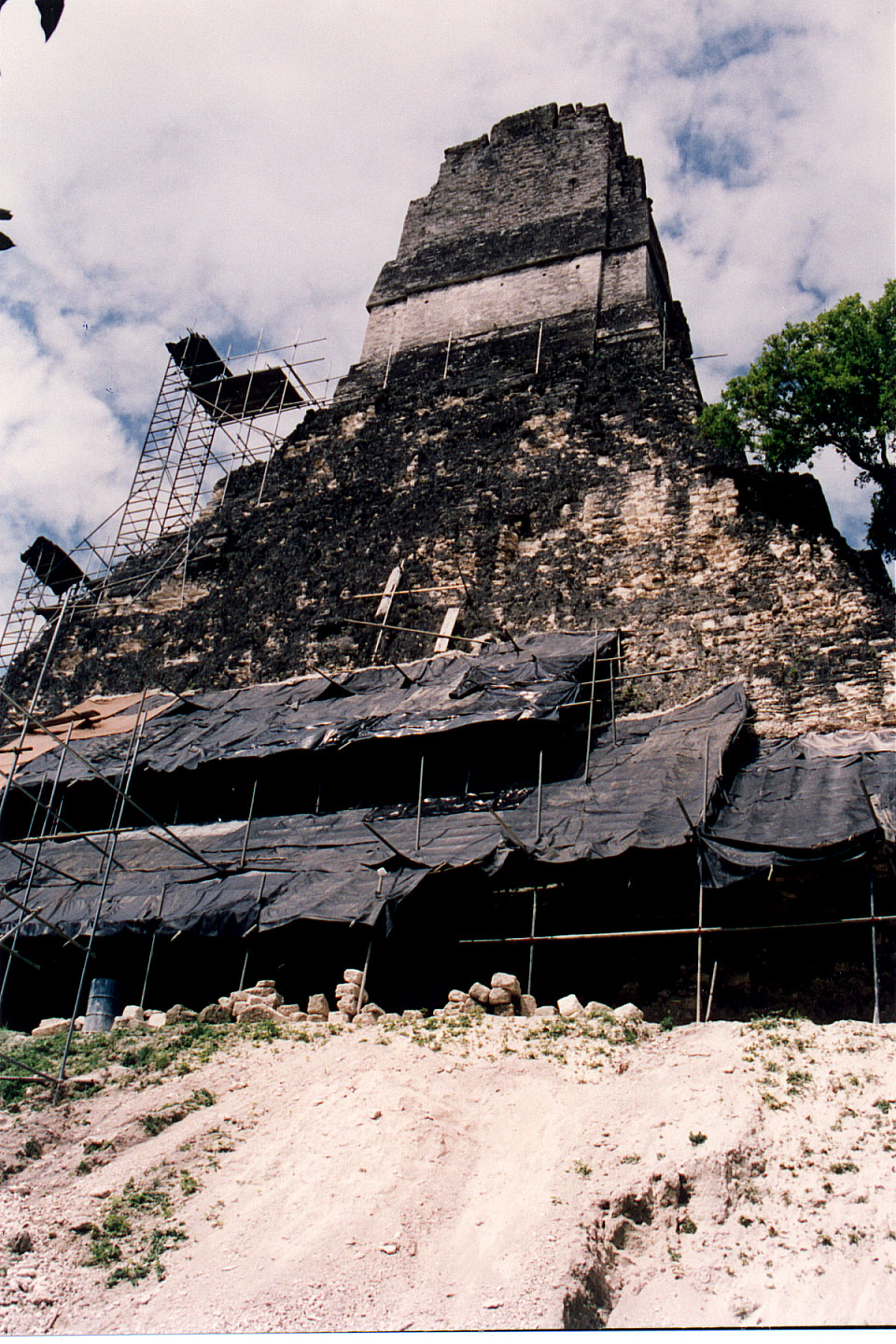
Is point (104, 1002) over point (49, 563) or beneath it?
beneath

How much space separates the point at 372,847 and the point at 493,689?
7.73 ft

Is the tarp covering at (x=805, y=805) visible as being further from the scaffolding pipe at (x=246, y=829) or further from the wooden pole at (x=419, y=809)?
the scaffolding pipe at (x=246, y=829)

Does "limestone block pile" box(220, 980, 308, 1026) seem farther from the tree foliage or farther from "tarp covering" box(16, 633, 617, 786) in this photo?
the tree foliage

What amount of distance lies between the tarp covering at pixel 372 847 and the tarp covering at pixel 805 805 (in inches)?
14.6

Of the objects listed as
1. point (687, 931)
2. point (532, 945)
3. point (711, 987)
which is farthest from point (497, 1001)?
point (711, 987)

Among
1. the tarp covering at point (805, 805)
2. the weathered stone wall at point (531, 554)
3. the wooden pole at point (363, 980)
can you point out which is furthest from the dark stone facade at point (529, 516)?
the wooden pole at point (363, 980)

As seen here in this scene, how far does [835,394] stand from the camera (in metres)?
11.9

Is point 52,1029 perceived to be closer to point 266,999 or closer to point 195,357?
point 266,999

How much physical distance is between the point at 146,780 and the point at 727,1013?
7.28 meters

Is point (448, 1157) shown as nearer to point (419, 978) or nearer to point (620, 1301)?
point (620, 1301)

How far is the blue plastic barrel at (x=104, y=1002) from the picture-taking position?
924cm

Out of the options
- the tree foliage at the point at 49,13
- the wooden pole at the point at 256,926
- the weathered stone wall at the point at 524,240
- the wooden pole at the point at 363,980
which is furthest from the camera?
the weathered stone wall at the point at 524,240

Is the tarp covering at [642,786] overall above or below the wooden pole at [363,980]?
above

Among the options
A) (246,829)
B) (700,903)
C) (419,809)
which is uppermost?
(419,809)
